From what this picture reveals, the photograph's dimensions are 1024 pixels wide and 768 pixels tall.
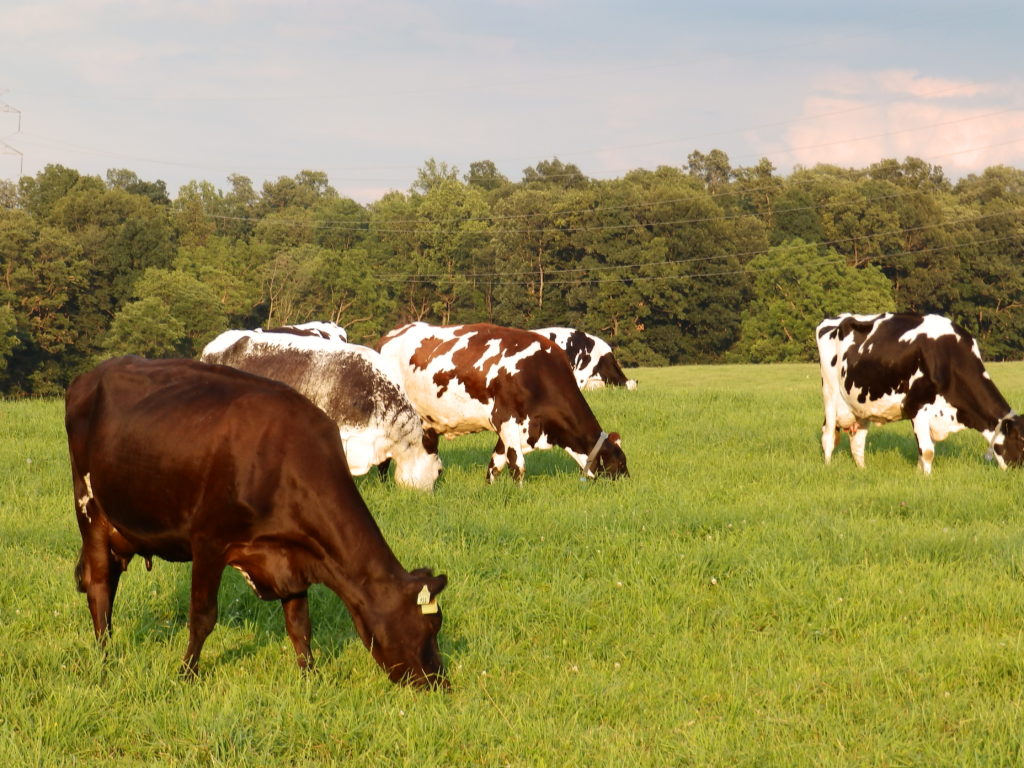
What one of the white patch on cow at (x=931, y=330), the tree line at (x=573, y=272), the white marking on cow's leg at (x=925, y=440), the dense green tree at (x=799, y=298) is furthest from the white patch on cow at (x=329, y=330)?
the dense green tree at (x=799, y=298)

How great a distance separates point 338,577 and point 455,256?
84.9 metres

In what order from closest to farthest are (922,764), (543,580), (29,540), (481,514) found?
1. (922,764)
2. (543,580)
3. (29,540)
4. (481,514)

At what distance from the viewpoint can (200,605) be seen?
6.00 m

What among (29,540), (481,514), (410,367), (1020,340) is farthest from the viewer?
(1020,340)

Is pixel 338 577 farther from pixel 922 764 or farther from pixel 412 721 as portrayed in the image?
pixel 922 764

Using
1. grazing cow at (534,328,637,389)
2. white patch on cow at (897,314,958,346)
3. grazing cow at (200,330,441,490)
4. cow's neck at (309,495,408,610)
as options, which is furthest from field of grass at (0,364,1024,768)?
grazing cow at (534,328,637,389)

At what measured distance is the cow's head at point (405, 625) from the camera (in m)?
5.89

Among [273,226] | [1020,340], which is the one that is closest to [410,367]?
[1020,340]

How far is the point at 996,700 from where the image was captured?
584 centimetres

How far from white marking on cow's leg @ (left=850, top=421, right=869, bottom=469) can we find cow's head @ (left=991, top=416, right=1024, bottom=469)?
5.58ft

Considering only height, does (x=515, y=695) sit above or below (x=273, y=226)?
below

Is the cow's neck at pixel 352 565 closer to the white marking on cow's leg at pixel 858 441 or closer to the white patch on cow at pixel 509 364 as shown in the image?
the white patch on cow at pixel 509 364

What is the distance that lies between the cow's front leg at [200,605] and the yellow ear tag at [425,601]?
1112 millimetres

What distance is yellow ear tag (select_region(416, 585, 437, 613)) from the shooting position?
5820mm
